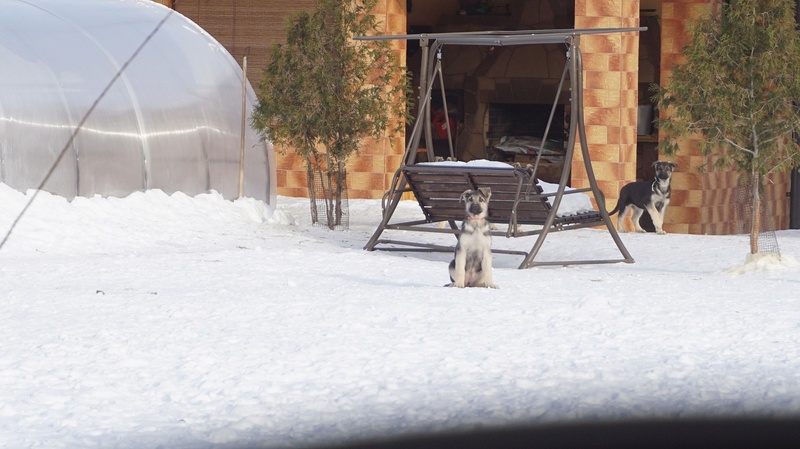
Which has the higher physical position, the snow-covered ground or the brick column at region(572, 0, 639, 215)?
the brick column at region(572, 0, 639, 215)

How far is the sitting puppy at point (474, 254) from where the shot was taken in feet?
26.9

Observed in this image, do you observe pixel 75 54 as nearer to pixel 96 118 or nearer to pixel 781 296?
pixel 96 118

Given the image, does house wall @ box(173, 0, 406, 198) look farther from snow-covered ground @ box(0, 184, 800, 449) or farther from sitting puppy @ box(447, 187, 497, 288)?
sitting puppy @ box(447, 187, 497, 288)

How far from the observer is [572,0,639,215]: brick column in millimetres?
14984

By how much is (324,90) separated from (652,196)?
12.3 feet

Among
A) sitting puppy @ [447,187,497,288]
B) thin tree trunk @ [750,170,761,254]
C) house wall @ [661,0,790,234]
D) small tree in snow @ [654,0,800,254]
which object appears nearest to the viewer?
sitting puppy @ [447,187,497,288]

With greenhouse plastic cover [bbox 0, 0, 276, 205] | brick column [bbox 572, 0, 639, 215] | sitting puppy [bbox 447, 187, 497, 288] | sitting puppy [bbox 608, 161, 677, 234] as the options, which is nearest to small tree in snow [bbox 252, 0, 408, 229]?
greenhouse plastic cover [bbox 0, 0, 276, 205]

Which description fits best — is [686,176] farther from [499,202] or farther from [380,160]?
[499,202]

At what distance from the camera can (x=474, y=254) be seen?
27.0 ft

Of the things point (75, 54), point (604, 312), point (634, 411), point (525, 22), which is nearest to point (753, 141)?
point (604, 312)

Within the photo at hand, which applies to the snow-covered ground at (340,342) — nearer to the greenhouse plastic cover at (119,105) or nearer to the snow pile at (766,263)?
the snow pile at (766,263)

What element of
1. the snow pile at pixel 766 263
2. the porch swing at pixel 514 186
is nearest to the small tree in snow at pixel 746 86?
the snow pile at pixel 766 263

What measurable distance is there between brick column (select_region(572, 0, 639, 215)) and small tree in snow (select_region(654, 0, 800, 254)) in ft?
15.5

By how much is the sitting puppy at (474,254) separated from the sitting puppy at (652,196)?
5.44 metres
